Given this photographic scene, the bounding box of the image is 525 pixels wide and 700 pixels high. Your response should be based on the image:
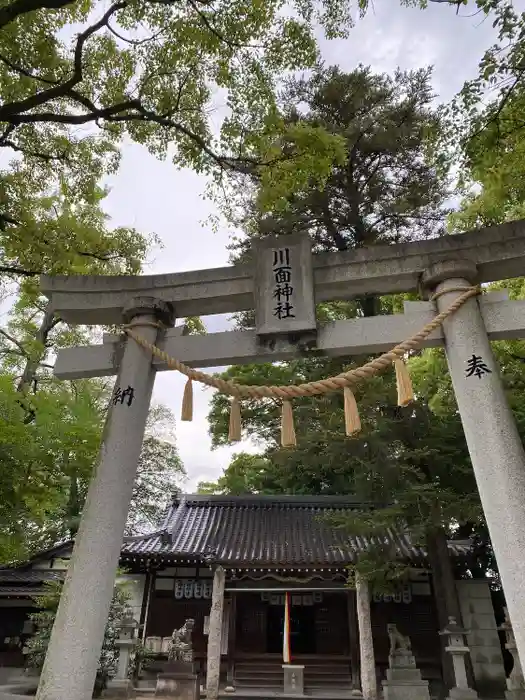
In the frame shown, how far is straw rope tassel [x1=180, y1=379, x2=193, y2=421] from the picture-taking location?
4586mm

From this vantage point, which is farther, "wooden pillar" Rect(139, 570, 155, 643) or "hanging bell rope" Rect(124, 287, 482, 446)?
"wooden pillar" Rect(139, 570, 155, 643)

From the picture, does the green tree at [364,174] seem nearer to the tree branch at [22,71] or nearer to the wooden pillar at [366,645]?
the tree branch at [22,71]

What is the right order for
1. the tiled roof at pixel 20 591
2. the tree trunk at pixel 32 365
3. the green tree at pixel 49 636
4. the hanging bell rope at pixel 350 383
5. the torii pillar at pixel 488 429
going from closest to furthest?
the torii pillar at pixel 488 429 < the hanging bell rope at pixel 350 383 < the tree trunk at pixel 32 365 < the green tree at pixel 49 636 < the tiled roof at pixel 20 591

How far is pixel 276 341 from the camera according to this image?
4.54m

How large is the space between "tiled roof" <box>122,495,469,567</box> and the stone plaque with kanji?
25.0ft

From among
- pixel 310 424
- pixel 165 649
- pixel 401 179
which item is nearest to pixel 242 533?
pixel 165 649

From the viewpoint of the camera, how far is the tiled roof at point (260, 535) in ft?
41.9

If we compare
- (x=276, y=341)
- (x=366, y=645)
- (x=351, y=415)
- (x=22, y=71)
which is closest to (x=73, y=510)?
(x=366, y=645)

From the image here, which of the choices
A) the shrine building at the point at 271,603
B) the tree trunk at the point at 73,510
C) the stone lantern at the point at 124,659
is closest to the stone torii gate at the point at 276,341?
the stone lantern at the point at 124,659

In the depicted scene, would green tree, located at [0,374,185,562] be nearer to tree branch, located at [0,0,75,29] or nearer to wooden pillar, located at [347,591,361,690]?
tree branch, located at [0,0,75,29]

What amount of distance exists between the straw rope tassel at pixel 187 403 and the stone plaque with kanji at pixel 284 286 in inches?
32.2

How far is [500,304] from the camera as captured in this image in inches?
167

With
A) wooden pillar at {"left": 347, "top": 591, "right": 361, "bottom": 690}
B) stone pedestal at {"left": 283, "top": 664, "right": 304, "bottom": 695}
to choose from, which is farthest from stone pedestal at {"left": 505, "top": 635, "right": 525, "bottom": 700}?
stone pedestal at {"left": 283, "top": 664, "right": 304, "bottom": 695}

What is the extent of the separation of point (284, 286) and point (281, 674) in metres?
12.5
